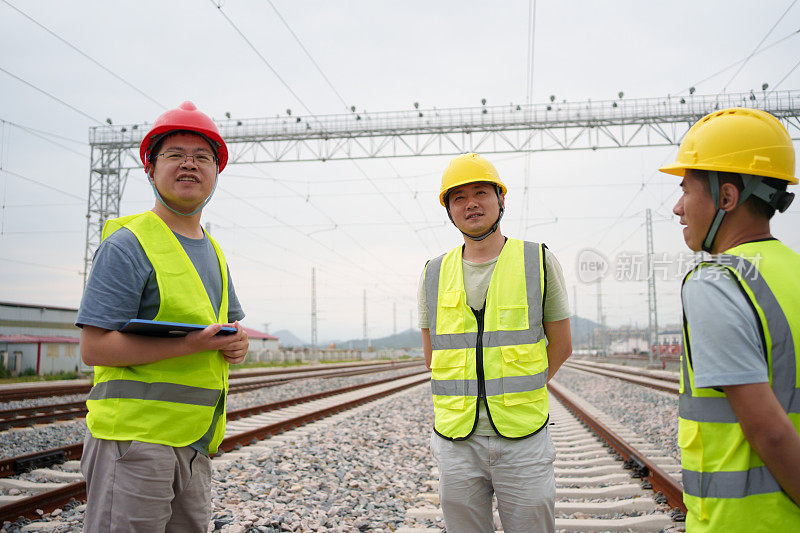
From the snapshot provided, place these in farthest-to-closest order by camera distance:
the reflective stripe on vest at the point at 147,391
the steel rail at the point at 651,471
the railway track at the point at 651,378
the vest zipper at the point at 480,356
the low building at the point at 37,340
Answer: the low building at the point at 37,340 < the railway track at the point at 651,378 < the steel rail at the point at 651,471 < the vest zipper at the point at 480,356 < the reflective stripe on vest at the point at 147,391

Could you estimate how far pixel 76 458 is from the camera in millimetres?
6309

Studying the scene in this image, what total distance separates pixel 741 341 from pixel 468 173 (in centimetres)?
146

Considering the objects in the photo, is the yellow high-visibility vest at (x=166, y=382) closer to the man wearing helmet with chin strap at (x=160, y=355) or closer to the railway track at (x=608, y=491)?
the man wearing helmet with chin strap at (x=160, y=355)

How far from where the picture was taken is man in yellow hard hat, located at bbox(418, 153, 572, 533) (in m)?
2.25

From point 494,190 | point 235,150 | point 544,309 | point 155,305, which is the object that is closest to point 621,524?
point 544,309

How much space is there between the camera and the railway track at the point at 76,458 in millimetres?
4320

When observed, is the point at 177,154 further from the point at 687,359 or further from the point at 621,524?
the point at 621,524

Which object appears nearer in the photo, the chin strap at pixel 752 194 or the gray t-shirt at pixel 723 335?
the gray t-shirt at pixel 723 335

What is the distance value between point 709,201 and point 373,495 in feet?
14.2

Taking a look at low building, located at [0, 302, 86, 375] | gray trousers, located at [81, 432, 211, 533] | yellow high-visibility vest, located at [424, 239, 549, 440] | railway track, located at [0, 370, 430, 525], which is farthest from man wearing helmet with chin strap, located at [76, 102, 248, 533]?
low building, located at [0, 302, 86, 375]

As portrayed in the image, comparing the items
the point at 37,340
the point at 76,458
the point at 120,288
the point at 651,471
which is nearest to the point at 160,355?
the point at 120,288

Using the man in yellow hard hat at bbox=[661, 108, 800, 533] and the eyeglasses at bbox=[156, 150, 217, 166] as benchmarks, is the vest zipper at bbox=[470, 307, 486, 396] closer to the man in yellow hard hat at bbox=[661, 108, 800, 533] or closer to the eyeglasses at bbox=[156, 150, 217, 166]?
the man in yellow hard hat at bbox=[661, 108, 800, 533]

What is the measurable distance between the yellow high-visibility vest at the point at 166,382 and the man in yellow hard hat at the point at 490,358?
Answer: 36.7 inches

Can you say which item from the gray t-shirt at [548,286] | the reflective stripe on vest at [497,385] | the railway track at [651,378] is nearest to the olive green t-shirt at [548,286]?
the gray t-shirt at [548,286]
